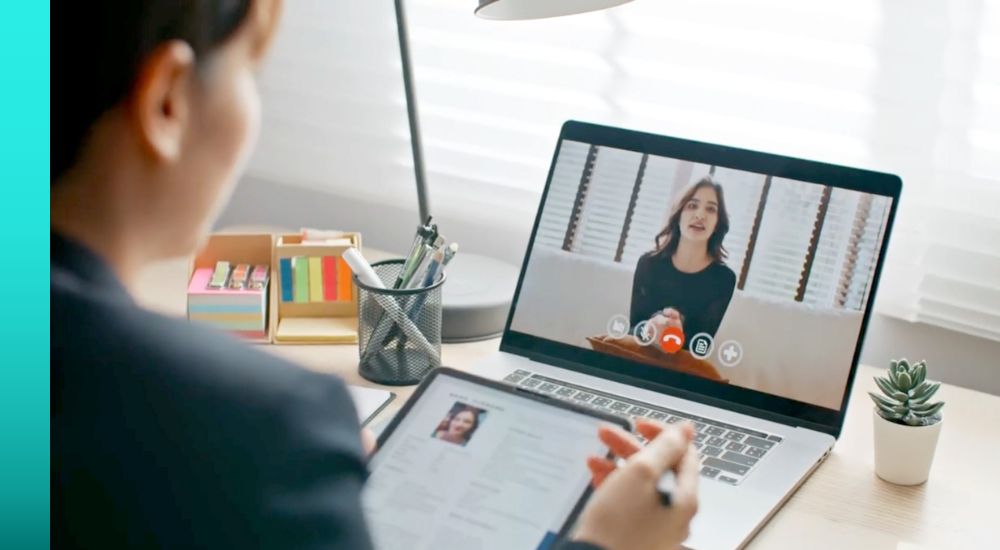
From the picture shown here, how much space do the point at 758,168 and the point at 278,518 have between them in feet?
2.11

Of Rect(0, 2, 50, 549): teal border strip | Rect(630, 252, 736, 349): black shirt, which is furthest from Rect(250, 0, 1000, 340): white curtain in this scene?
Rect(0, 2, 50, 549): teal border strip

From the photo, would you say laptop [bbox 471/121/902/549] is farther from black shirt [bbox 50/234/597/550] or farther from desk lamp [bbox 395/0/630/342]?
black shirt [bbox 50/234/597/550]

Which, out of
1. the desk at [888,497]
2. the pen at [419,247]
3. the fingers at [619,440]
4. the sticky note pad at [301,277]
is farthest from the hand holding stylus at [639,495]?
the sticky note pad at [301,277]

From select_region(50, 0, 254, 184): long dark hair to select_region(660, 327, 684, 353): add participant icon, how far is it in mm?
624

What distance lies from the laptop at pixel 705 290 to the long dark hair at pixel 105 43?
56 centimetres

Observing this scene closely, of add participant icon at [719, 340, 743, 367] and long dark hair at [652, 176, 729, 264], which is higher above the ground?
long dark hair at [652, 176, 729, 264]

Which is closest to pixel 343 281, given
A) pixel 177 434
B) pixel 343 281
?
pixel 343 281

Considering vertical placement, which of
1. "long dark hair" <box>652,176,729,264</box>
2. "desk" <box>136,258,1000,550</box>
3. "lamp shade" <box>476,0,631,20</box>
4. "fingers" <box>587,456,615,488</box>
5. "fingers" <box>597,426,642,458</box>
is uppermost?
"lamp shade" <box>476,0,631,20</box>

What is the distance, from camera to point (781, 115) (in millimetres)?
1097

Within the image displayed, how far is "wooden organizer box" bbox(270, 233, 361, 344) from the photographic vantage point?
38.4 inches

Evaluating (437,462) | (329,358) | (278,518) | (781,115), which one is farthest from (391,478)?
(781,115)

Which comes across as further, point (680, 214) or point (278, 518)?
point (680, 214)

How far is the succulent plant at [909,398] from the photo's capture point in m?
0.81

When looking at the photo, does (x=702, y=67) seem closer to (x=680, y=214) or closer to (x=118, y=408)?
(x=680, y=214)
